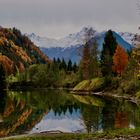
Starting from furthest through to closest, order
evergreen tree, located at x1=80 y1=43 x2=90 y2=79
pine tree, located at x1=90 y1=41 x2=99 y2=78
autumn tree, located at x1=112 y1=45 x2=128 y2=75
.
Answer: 1. evergreen tree, located at x1=80 y1=43 x2=90 y2=79
2. pine tree, located at x1=90 y1=41 x2=99 y2=78
3. autumn tree, located at x1=112 y1=45 x2=128 y2=75

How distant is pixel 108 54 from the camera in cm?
14012

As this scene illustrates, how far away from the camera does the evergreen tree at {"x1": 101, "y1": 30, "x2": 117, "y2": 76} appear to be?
449 ft

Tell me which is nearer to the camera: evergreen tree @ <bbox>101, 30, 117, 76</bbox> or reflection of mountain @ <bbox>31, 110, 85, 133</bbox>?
reflection of mountain @ <bbox>31, 110, 85, 133</bbox>

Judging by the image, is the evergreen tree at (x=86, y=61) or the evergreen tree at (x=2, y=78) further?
the evergreen tree at (x=2, y=78)

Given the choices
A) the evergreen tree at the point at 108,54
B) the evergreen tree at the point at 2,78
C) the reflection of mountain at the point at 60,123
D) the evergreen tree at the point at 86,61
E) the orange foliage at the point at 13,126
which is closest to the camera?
the orange foliage at the point at 13,126

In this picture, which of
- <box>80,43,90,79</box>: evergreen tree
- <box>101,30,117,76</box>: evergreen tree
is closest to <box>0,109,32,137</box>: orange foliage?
<box>101,30,117,76</box>: evergreen tree

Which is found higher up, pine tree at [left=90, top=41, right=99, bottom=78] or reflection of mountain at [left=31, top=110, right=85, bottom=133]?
pine tree at [left=90, top=41, right=99, bottom=78]

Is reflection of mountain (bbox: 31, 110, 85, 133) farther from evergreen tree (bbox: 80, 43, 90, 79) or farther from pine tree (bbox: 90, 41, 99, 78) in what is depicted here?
evergreen tree (bbox: 80, 43, 90, 79)

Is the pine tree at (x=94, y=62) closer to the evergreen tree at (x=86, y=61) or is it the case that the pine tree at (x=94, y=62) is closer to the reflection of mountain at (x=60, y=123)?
the evergreen tree at (x=86, y=61)

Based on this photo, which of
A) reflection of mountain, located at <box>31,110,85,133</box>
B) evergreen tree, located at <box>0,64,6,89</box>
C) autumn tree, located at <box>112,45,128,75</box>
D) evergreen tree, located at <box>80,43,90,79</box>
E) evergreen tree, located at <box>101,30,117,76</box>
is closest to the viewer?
reflection of mountain, located at <box>31,110,85,133</box>

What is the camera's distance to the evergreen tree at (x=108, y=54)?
137 metres

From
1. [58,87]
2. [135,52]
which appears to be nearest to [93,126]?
[135,52]

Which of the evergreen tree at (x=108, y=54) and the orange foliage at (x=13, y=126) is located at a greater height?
the evergreen tree at (x=108, y=54)

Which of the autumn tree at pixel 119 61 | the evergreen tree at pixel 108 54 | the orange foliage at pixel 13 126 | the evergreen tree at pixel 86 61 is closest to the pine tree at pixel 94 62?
the evergreen tree at pixel 86 61
